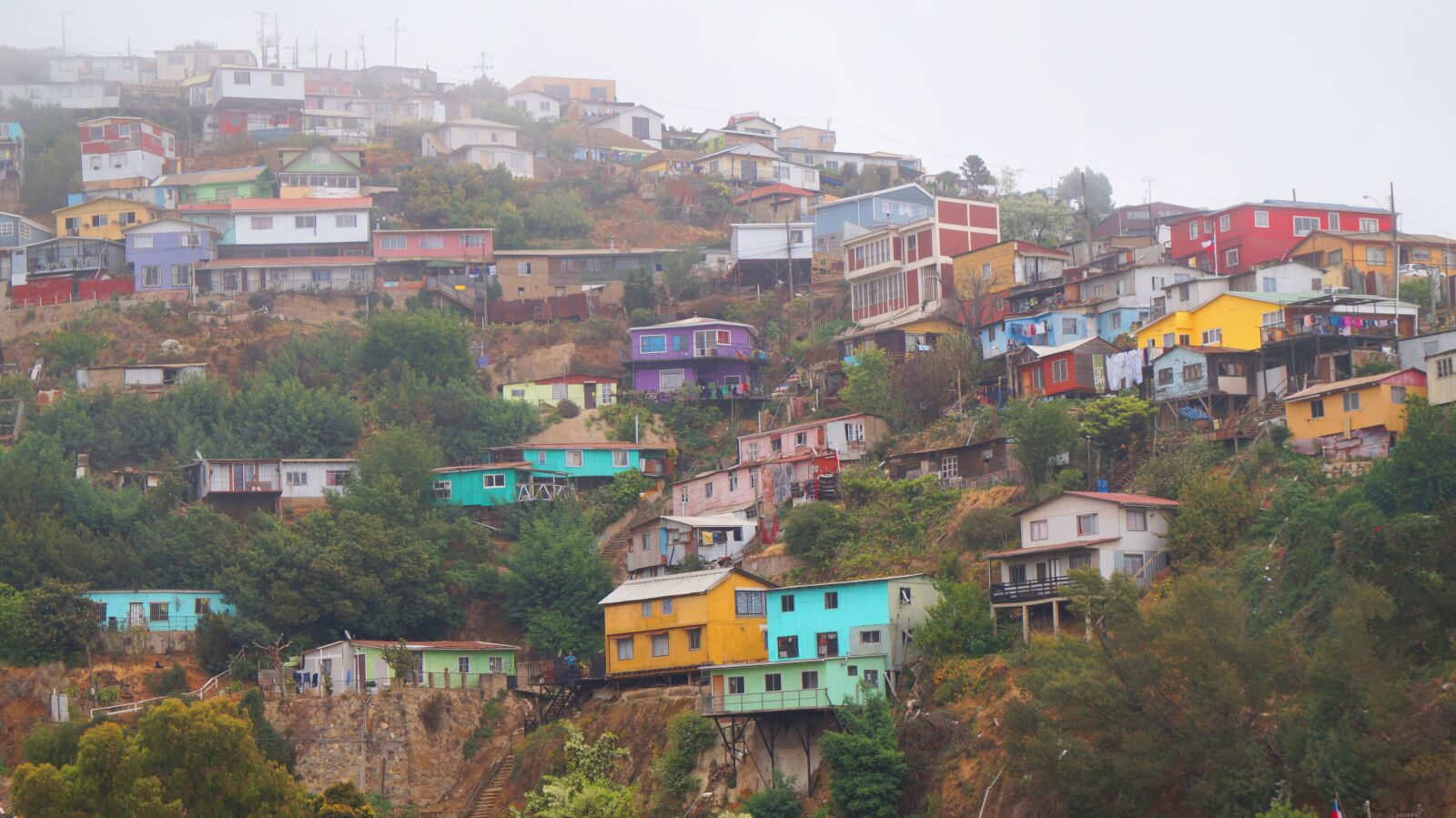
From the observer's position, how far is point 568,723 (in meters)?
52.5

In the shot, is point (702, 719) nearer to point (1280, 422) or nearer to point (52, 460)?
point (1280, 422)

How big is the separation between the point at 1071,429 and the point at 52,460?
33.4 m

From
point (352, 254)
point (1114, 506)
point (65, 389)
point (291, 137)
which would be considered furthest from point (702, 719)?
point (291, 137)

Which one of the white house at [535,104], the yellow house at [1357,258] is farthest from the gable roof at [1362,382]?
the white house at [535,104]

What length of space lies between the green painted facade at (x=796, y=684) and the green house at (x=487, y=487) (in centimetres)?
1856

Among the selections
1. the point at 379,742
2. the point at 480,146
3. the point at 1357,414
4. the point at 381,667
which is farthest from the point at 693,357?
the point at 480,146

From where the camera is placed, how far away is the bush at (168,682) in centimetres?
5544

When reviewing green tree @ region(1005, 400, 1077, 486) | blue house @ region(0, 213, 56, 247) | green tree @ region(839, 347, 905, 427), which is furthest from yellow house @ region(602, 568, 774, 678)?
blue house @ region(0, 213, 56, 247)

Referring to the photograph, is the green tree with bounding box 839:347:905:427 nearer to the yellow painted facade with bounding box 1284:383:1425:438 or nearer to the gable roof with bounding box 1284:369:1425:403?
the yellow painted facade with bounding box 1284:383:1425:438

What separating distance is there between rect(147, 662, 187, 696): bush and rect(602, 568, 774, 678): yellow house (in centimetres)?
1267

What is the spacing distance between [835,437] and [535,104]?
61.1 meters

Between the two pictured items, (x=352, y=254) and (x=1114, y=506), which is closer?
(x=1114, y=506)

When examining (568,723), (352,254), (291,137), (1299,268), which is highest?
(291,137)

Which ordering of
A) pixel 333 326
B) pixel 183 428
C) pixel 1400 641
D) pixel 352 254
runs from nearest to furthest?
pixel 1400 641 < pixel 183 428 < pixel 333 326 < pixel 352 254
